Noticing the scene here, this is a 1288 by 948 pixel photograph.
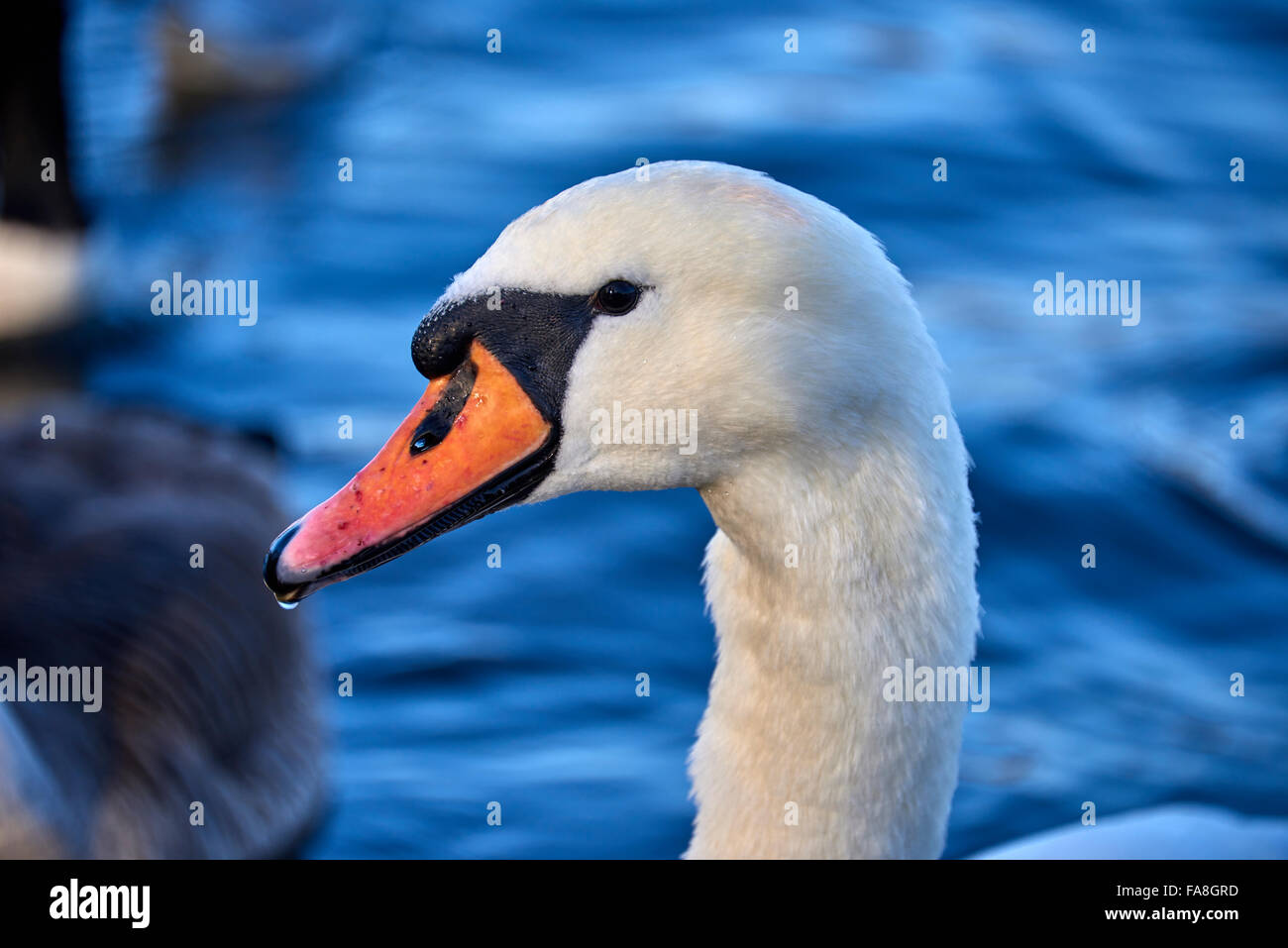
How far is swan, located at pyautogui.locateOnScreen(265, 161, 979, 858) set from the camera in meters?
3.17

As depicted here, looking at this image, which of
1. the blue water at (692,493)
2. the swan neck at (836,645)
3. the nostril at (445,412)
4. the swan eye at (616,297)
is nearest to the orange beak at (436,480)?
the nostril at (445,412)

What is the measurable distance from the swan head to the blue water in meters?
3.43

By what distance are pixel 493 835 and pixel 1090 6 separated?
8854 mm

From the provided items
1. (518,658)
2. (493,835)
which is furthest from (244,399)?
(493,835)

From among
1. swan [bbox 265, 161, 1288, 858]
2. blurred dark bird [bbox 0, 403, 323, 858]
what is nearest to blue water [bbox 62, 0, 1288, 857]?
blurred dark bird [bbox 0, 403, 323, 858]

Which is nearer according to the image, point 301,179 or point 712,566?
point 712,566

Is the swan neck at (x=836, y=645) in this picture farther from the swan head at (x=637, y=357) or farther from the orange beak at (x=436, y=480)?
the orange beak at (x=436, y=480)

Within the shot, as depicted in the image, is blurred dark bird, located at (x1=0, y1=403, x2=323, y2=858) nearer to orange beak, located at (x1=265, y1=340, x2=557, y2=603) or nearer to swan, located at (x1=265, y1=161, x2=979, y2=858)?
orange beak, located at (x1=265, y1=340, x2=557, y2=603)

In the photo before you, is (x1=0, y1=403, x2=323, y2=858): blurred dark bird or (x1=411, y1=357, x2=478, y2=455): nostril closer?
(x1=411, y1=357, x2=478, y2=455): nostril

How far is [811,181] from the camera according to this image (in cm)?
1075

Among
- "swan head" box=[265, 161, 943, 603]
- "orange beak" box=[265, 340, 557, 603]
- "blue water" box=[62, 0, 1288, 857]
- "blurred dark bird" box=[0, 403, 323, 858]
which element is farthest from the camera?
"blue water" box=[62, 0, 1288, 857]
